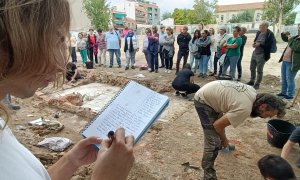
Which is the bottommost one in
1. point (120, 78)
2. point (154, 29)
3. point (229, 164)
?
point (229, 164)

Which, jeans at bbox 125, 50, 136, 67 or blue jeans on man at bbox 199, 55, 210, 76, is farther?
jeans at bbox 125, 50, 136, 67

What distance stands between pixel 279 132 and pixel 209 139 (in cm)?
161

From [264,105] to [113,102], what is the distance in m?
2.04

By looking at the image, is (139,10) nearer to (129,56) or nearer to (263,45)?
(129,56)

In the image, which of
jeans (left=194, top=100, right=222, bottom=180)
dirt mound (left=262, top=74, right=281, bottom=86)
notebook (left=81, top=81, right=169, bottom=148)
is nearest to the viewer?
notebook (left=81, top=81, right=169, bottom=148)

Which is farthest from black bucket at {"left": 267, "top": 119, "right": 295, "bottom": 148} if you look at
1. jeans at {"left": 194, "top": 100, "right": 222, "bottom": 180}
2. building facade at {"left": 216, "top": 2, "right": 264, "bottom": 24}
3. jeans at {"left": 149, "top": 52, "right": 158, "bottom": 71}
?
building facade at {"left": 216, "top": 2, "right": 264, "bottom": 24}

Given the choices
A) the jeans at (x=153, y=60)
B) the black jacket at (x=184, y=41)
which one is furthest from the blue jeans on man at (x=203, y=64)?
the jeans at (x=153, y=60)

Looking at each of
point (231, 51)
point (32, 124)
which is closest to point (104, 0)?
point (231, 51)

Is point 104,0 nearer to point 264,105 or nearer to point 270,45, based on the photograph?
point 270,45

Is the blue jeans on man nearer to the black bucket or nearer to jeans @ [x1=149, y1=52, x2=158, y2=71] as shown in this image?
jeans @ [x1=149, y1=52, x2=158, y2=71]

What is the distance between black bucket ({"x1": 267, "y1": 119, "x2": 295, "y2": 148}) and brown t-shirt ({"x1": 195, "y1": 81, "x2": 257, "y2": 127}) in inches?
60.4

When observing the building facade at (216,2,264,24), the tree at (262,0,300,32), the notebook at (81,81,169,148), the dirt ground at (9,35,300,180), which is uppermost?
the building facade at (216,2,264,24)

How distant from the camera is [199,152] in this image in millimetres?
4074

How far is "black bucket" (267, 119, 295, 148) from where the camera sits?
4.14m
